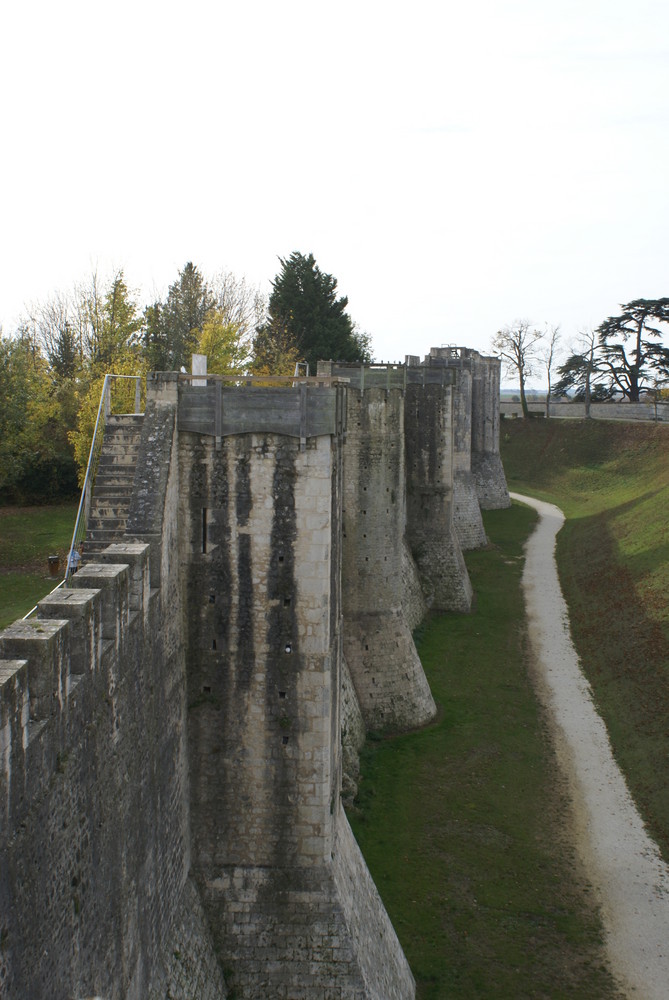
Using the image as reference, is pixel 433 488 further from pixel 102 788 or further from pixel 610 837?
pixel 102 788

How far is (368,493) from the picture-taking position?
25.0 metres

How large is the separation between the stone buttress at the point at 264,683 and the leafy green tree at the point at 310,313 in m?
41.2

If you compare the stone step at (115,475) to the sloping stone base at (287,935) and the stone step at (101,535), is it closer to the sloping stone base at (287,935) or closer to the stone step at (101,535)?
the stone step at (101,535)

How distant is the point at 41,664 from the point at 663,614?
28.3 metres

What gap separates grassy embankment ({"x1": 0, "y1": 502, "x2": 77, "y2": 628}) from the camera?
A: 24.2m

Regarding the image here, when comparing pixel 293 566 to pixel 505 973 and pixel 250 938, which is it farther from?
pixel 505 973

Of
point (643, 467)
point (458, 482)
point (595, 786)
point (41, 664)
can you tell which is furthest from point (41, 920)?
point (643, 467)

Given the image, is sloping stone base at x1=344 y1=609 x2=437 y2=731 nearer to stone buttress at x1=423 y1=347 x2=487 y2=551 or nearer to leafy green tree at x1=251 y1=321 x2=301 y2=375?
leafy green tree at x1=251 y1=321 x2=301 y2=375

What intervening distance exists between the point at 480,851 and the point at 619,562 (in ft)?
79.8

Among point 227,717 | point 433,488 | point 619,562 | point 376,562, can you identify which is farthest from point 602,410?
point 227,717

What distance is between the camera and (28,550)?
29.8 metres

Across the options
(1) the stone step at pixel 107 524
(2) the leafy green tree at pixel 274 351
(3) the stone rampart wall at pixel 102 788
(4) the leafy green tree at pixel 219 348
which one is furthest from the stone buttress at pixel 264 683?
(2) the leafy green tree at pixel 274 351

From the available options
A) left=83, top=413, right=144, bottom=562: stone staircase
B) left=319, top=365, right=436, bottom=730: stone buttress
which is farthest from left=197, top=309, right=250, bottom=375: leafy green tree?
left=83, top=413, right=144, bottom=562: stone staircase

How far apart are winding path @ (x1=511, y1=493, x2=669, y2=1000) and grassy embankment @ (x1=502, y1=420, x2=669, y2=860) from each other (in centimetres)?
43
